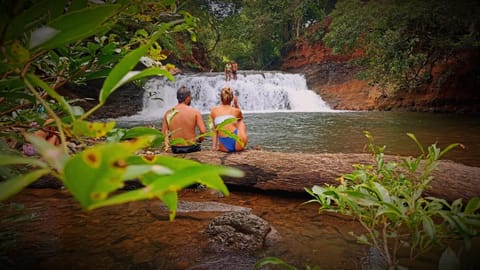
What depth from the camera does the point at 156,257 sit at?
216 centimetres

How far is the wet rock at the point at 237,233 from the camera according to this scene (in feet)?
7.64

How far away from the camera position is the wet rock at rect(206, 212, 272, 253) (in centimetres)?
233

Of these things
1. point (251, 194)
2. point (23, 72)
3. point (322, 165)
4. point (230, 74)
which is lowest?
point (251, 194)

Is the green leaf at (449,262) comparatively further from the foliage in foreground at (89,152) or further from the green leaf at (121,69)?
the green leaf at (121,69)

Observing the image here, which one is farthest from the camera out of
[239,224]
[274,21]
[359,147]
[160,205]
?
[274,21]

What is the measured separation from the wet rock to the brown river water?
7 centimetres

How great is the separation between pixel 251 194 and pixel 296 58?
928 inches

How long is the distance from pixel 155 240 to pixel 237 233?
0.66 m

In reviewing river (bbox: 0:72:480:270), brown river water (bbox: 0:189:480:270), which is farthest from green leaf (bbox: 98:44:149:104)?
brown river water (bbox: 0:189:480:270)

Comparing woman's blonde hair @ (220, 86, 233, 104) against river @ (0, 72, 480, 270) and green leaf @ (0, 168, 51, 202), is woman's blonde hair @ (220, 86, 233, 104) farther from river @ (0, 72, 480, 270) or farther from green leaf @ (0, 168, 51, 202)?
green leaf @ (0, 168, 51, 202)

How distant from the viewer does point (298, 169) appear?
11.7 ft

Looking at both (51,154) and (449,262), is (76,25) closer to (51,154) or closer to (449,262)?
(51,154)

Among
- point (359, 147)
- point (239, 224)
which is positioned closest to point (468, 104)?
point (359, 147)

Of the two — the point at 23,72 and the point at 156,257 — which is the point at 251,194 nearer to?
the point at 156,257
